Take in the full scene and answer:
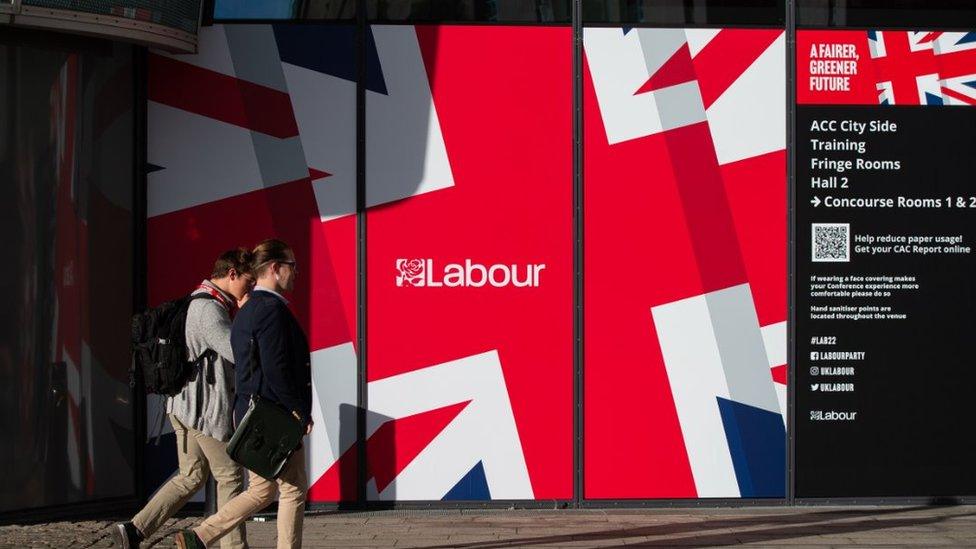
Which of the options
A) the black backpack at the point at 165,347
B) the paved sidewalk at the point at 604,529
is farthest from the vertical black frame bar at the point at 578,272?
the black backpack at the point at 165,347

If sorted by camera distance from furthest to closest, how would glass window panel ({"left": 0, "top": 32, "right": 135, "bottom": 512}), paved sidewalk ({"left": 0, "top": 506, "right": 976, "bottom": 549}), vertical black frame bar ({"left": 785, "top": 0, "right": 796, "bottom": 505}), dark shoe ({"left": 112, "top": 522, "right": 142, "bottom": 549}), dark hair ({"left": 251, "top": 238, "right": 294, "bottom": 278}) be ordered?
vertical black frame bar ({"left": 785, "top": 0, "right": 796, "bottom": 505}) → glass window panel ({"left": 0, "top": 32, "right": 135, "bottom": 512}) → paved sidewalk ({"left": 0, "top": 506, "right": 976, "bottom": 549}) → dark shoe ({"left": 112, "top": 522, "right": 142, "bottom": 549}) → dark hair ({"left": 251, "top": 238, "right": 294, "bottom": 278})

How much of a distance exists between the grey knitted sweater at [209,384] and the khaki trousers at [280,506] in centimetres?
54

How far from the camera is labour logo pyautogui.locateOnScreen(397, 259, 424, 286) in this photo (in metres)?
9.00

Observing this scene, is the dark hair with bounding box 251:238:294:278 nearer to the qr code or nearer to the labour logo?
the labour logo

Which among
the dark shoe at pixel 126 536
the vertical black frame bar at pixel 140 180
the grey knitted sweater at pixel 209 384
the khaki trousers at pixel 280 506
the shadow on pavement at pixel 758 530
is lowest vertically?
the shadow on pavement at pixel 758 530

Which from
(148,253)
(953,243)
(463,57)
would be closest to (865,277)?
(953,243)

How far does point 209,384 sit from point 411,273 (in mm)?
2303

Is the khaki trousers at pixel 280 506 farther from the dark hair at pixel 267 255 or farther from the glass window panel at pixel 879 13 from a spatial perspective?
the glass window panel at pixel 879 13

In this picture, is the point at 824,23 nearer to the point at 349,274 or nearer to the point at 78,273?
the point at 349,274

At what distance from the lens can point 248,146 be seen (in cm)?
891

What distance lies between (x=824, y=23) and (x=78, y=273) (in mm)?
5252

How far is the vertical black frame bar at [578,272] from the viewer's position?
353 inches

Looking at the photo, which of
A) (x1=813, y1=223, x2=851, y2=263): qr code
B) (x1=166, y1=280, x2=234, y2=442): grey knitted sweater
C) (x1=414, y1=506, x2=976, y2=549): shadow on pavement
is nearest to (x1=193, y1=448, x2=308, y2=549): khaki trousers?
(x1=166, y1=280, x2=234, y2=442): grey knitted sweater

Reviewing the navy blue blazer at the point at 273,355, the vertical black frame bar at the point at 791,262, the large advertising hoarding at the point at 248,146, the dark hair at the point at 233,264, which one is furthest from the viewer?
the vertical black frame bar at the point at 791,262
